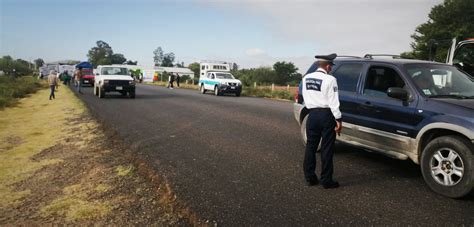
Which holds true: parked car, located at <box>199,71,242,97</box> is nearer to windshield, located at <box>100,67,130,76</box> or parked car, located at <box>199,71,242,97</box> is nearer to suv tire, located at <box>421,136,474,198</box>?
windshield, located at <box>100,67,130,76</box>

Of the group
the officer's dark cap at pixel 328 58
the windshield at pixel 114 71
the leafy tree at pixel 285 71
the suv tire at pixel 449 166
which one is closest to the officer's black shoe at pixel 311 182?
the suv tire at pixel 449 166

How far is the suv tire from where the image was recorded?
446cm

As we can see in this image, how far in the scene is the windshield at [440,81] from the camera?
17.6ft

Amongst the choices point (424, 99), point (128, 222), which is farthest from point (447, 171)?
point (128, 222)

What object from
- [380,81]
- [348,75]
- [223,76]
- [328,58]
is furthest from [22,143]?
[223,76]

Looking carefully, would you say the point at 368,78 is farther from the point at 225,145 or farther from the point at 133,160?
the point at 133,160

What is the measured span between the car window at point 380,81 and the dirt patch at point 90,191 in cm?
336

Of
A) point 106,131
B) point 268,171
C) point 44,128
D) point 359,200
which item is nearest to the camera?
point 359,200

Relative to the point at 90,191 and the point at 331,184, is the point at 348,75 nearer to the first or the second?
the point at 331,184

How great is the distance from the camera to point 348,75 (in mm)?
6645

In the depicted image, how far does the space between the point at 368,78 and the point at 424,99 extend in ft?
3.81

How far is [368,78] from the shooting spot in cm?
624

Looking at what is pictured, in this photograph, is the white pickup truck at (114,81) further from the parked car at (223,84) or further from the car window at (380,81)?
the car window at (380,81)

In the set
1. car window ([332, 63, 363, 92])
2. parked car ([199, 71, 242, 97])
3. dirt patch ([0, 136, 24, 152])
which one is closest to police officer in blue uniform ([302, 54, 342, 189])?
car window ([332, 63, 363, 92])
